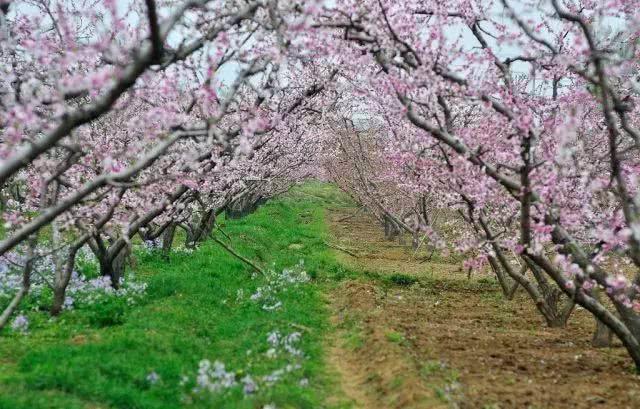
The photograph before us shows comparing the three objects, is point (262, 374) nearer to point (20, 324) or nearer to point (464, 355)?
point (464, 355)

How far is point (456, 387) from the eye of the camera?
25.7 ft

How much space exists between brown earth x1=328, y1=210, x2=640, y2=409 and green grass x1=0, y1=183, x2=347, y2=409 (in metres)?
0.64

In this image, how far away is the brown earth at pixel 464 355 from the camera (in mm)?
7738

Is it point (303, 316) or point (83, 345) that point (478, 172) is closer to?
point (303, 316)

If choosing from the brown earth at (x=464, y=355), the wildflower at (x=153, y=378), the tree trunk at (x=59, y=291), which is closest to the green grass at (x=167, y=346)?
the wildflower at (x=153, y=378)

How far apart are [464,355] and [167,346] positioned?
459cm

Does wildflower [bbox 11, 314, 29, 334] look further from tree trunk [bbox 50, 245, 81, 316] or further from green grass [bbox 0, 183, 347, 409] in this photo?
tree trunk [bbox 50, 245, 81, 316]

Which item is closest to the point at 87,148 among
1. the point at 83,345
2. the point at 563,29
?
the point at 83,345

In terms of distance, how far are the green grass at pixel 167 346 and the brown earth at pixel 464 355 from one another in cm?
64

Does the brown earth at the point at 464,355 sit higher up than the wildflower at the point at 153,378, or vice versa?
the brown earth at the point at 464,355

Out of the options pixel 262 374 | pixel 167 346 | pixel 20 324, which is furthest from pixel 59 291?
pixel 262 374

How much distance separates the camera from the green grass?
698 cm

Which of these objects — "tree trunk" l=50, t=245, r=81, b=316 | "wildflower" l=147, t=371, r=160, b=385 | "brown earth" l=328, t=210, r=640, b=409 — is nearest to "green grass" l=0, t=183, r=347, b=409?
"wildflower" l=147, t=371, r=160, b=385

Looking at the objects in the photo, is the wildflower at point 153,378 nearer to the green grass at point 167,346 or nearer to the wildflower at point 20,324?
the green grass at point 167,346
